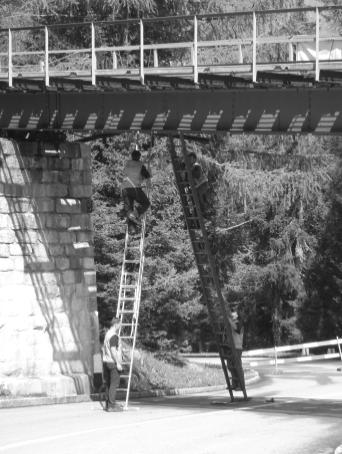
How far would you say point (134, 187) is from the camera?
22.4 m

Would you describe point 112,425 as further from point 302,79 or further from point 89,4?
point 89,4

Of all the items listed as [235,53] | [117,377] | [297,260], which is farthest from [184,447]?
[297,260]

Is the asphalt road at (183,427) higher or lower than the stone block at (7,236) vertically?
lower

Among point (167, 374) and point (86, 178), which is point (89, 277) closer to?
point (86, 178)

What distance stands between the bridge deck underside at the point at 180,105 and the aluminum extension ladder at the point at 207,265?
78cm

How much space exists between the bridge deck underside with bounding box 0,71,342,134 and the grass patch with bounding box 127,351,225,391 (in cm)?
705

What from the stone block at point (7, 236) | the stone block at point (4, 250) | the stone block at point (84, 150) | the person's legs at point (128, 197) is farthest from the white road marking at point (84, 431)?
the stone block at point (84, 150)

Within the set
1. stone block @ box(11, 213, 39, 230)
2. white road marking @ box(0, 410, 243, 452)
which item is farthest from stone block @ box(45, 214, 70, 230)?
white road marking @ box(0, 410, 243, 452)

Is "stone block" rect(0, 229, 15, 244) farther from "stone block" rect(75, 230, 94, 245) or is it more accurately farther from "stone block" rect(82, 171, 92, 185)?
"stone block" rect(82, 171, 92, 185)

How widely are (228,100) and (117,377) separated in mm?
5494

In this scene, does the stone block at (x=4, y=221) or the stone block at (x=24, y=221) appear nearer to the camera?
the stone block at (x=4, y=221)

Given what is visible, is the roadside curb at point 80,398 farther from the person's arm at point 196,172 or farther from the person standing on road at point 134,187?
the person's arm at point 196,172

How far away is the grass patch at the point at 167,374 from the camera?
90.9 ft

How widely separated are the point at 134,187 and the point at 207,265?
84.8 inches
